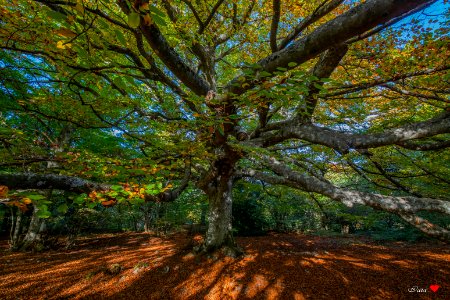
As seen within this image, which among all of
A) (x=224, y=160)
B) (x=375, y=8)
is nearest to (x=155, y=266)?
(x=224, y=160)

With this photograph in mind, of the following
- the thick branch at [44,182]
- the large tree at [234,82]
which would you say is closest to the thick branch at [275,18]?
the large tree at [234,82]

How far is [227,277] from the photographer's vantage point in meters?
5.24

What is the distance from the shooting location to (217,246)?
6762 mm

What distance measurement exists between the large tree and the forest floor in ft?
4.17

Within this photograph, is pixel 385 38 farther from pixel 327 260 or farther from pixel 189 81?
pixel 327 260

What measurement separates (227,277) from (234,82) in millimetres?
4922

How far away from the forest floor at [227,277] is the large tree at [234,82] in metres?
1.27

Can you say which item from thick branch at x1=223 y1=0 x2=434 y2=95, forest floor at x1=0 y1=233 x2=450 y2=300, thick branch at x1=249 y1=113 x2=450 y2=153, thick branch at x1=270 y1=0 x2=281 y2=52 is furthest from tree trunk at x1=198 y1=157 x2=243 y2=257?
thick branch at x1=223 y1=0 x2=434 y2=95

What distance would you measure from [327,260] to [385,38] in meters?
7.08

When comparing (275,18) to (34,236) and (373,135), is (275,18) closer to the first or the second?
(373,135)

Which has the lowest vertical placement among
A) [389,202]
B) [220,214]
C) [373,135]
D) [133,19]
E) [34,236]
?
[34,236]

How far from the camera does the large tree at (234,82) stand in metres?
2.35

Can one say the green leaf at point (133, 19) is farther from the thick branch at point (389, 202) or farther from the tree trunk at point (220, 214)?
the tree trunk at point (220, 214)

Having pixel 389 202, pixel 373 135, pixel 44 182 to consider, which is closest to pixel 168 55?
pixel 44 182
